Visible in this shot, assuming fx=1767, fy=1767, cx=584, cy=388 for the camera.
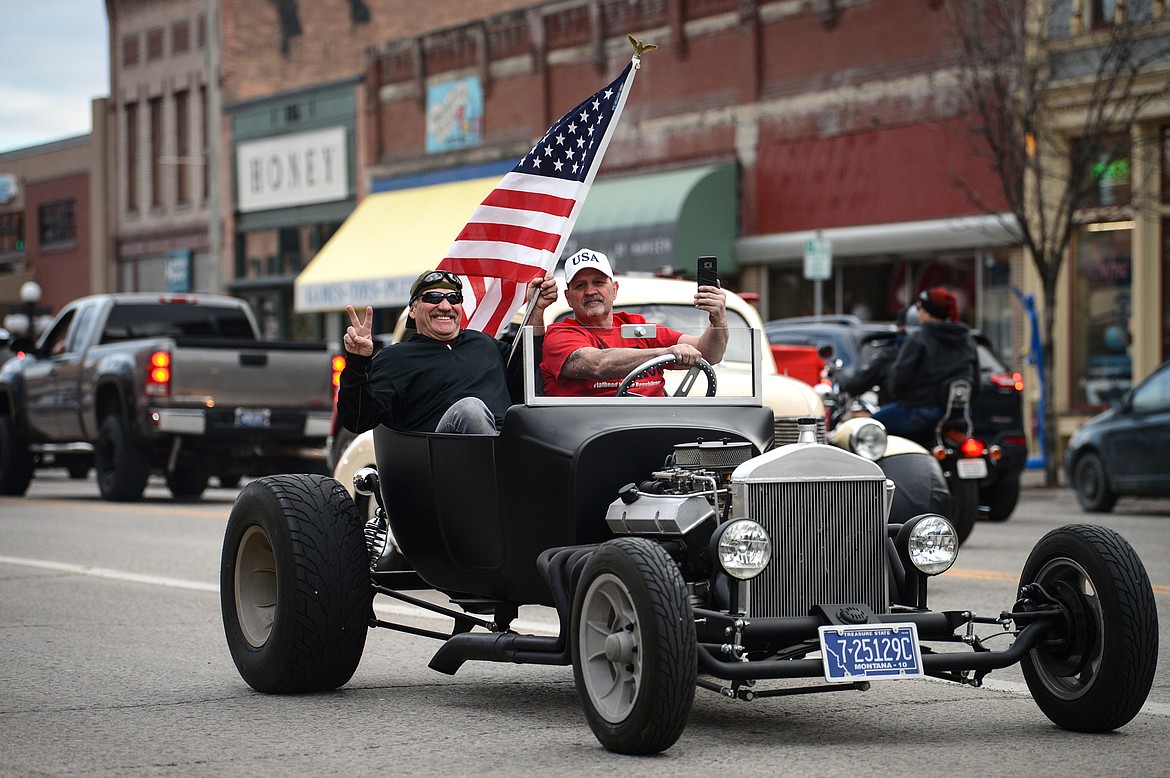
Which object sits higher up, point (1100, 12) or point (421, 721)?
A: point (1100, 12)

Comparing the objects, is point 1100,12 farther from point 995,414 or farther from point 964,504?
point 964,504

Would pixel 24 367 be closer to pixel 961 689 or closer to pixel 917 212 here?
pixel 917 212

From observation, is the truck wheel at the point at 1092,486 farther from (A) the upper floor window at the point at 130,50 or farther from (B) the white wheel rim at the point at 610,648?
(A) the upper floor window at the point at 130,50

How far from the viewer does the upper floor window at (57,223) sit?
5256 cm

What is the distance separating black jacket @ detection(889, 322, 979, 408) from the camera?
13727mm

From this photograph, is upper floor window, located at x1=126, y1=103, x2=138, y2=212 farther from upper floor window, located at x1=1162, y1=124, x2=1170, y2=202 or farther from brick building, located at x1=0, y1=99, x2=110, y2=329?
upper floor window, located at x1=1162, y1=124, x2=1170, y2=202

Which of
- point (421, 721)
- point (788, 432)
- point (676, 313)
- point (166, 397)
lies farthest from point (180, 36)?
point (421, 721)

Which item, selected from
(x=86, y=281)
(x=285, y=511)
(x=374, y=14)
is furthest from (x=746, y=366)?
(x=86, y=281)

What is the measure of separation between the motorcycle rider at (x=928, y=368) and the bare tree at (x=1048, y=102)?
8204mm

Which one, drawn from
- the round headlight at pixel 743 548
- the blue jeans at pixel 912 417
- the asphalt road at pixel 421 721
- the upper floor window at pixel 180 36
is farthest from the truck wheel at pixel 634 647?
the upper floor window at pixel 180 36

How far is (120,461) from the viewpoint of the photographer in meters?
19.2

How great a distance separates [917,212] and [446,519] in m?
20.9

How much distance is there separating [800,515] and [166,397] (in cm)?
1342

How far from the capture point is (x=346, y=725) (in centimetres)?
637
